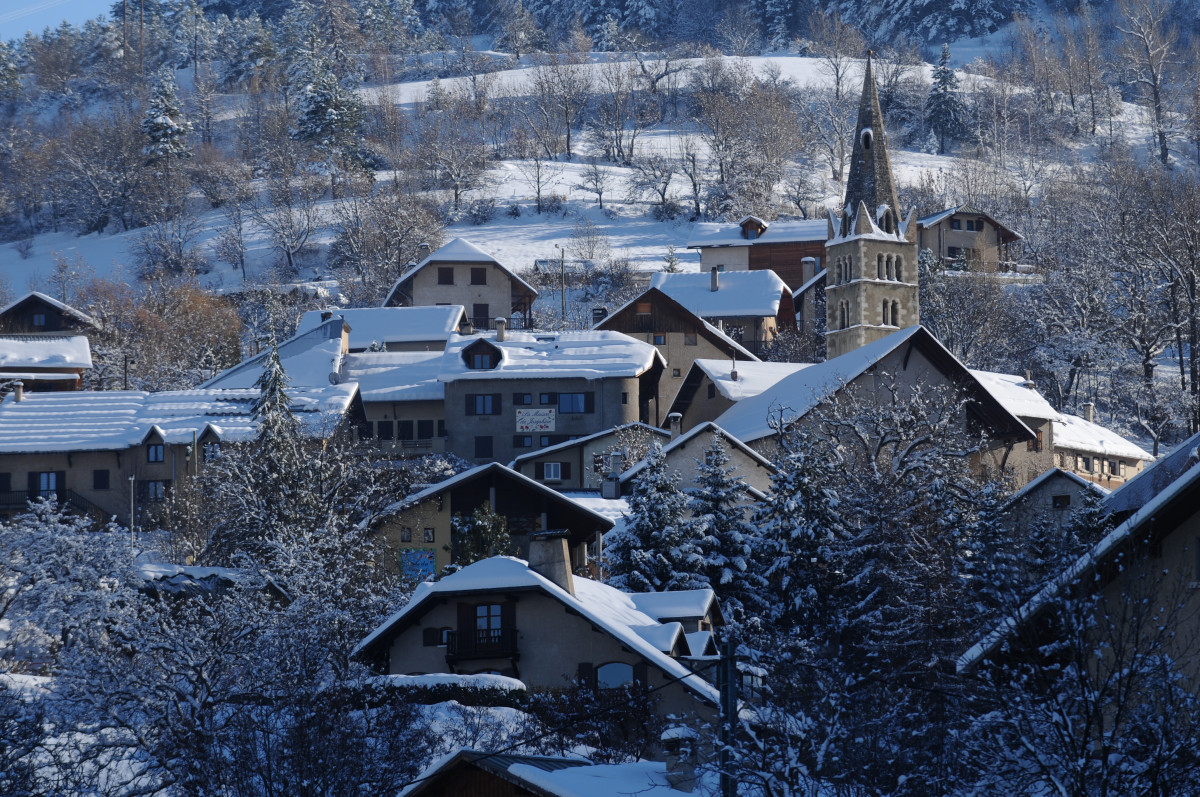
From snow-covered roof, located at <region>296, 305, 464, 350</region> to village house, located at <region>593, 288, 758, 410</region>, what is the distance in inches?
332

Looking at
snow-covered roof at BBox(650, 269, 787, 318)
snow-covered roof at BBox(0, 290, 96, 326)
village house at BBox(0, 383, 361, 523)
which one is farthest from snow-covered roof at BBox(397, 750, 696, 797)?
snow-covered roof at BBox(0, 290, 96, 326)

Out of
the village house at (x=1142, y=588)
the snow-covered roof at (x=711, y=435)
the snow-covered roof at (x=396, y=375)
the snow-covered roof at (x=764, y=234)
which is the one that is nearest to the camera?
the village house at (x=1142, y=588)

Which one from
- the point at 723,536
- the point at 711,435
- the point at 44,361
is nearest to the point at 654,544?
the point at 723,536

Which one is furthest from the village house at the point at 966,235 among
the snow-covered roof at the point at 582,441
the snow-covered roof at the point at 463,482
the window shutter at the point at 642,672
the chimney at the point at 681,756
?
the chimney at the point at 681,756

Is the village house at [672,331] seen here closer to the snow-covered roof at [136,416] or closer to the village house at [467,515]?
the snow-covered roof at [136,416]

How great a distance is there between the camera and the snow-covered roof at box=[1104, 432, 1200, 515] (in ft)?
76.8

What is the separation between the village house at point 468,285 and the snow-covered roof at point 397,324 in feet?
26.8

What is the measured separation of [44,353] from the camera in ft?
217

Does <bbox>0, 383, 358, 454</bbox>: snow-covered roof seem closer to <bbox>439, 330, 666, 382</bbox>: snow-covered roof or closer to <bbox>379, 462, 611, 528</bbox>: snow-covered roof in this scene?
<bbox>439, 330, 666, 382</bbox>: snow-covered roof

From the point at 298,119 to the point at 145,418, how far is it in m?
71.0

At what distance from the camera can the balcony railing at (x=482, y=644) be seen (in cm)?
2958

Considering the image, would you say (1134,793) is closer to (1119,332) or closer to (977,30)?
(1119,332)

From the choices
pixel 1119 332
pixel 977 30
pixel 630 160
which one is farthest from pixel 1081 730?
pixel 977 30

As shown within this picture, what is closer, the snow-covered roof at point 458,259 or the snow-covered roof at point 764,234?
the snow-covered roof at point 458,259
